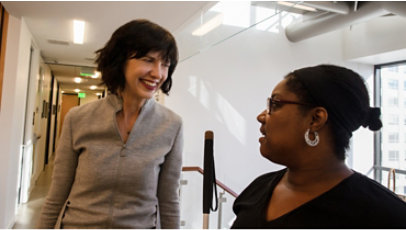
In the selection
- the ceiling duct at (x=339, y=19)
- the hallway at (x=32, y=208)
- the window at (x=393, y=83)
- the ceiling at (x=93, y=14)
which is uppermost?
the ceiling duct at (x=339, y=19)

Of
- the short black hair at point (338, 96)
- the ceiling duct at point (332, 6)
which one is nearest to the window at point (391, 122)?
the ceiling duct at point (332, 6)

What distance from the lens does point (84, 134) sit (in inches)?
41.0

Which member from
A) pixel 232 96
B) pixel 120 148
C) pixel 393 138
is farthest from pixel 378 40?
pixel 120 148

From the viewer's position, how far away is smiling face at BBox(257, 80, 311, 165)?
2.69 ft

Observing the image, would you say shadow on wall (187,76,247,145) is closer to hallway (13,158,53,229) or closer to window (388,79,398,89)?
hallway (13,158,53,229)

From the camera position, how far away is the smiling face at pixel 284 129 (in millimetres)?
821

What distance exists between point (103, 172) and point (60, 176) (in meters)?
0.16

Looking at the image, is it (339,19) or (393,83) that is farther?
(393,83)

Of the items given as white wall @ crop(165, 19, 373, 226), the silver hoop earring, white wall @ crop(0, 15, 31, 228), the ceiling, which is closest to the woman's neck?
the silver hoop earring

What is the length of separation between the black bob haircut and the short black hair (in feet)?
1.68

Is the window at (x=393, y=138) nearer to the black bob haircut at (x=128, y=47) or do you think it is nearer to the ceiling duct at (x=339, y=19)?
the ceiling duct at (x=339, y=19)

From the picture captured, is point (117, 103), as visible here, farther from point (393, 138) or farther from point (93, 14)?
point (393, 138)

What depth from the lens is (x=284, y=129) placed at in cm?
84

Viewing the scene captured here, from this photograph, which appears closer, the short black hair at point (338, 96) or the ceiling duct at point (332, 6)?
the short black hair at point (338, 96)
